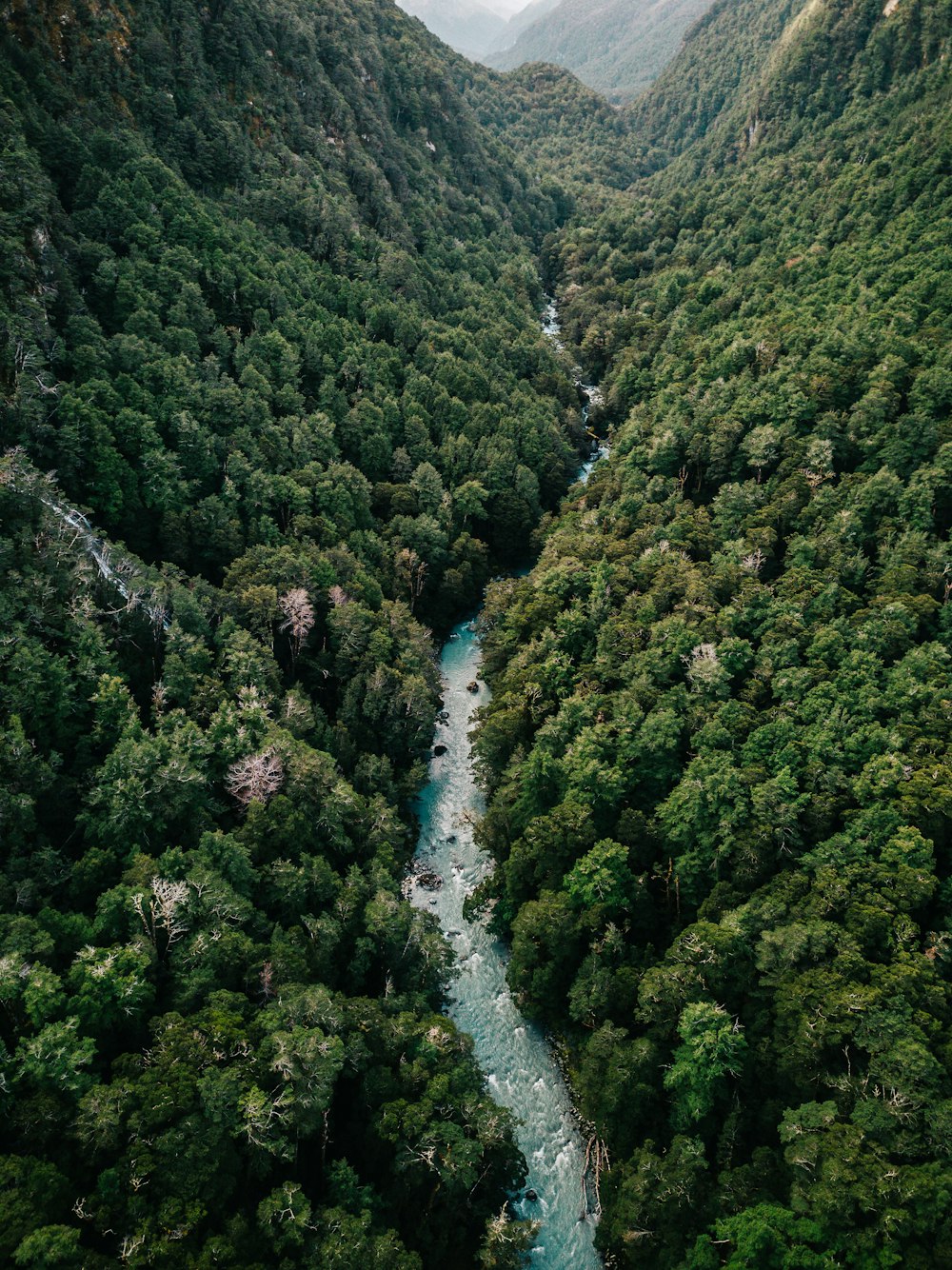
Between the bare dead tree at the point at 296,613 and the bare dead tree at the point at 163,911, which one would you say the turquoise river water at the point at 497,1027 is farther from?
the bare dead tree at the point at 163,911

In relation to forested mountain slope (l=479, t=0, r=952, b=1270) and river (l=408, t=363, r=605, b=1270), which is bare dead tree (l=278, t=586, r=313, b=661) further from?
forested mountain slope (l=479, t=0, r=952, b=1270)

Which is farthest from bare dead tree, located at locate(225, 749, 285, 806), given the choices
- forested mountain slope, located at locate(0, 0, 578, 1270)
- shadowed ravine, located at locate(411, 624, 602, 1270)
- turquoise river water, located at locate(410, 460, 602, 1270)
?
shadowed ravine, located at locate(411, 624, 602, 1270)

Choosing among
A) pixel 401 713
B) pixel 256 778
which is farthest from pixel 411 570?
pixel 256 778

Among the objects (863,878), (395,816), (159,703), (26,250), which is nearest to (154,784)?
(159,703)

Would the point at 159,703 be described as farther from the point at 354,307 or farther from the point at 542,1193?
the point at 354,307

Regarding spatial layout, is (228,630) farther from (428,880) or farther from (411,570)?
(411,570)

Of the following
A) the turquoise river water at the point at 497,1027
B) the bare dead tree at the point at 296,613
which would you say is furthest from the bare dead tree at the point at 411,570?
the bare dead tree at the point at 296,613
